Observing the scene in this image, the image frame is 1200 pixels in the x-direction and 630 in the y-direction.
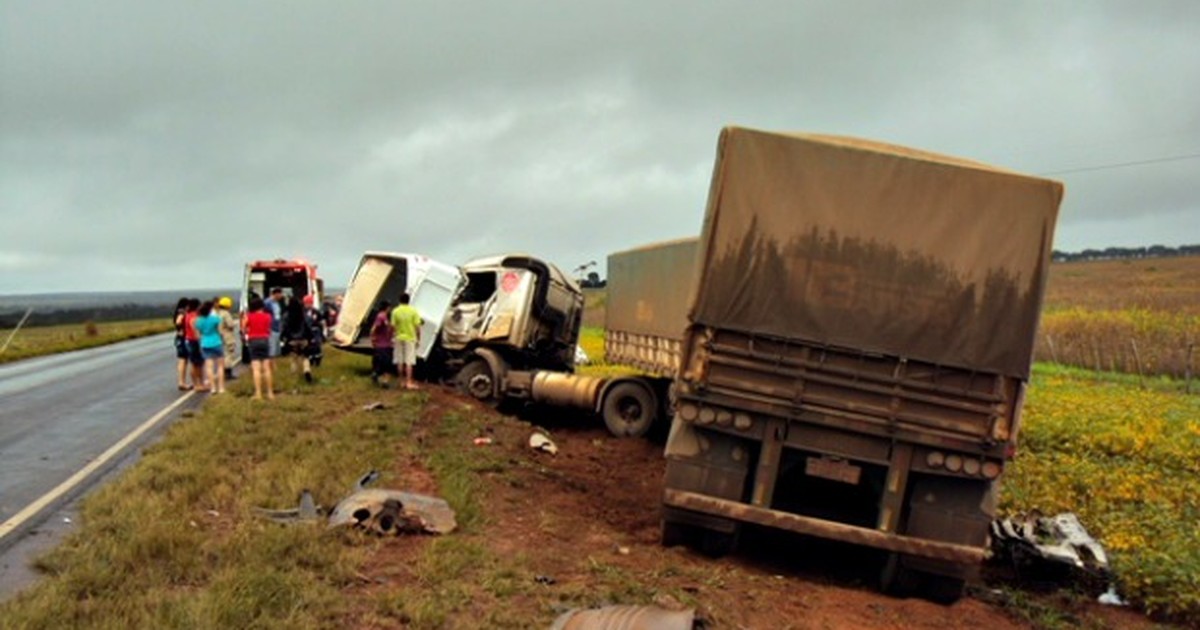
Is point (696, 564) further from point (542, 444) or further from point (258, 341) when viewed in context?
point (258, 341)

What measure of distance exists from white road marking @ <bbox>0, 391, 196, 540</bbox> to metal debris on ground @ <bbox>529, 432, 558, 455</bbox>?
516cm

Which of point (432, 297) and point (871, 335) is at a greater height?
point (432, 297)

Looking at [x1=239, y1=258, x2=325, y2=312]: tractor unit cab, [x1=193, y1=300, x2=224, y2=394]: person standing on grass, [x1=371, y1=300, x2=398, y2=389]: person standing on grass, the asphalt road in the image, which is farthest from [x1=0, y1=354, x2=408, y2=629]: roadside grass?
[x1=239, y1=258, x2=325, y2=312]: tractor unit cab

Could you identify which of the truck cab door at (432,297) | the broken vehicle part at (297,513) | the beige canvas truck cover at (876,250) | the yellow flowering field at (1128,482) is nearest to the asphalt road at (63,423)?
the broken vehicle part at (297,513)

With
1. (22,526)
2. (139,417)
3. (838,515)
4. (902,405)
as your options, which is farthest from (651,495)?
(139,417)

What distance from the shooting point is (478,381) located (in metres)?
18.7

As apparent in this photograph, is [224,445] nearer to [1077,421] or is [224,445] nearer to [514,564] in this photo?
[514,564]

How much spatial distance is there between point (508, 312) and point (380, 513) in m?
11.6

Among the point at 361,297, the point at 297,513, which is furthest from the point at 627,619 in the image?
the point at 361,297

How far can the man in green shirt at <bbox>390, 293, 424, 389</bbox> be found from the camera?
17.7 meters

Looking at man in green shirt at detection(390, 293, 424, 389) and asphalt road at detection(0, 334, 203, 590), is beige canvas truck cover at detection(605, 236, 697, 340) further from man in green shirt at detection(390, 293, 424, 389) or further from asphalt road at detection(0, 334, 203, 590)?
asphalt road at detection(0, 334, 203, 590)

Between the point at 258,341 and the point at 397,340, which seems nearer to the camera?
the point at 258,341

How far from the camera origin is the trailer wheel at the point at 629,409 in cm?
1580

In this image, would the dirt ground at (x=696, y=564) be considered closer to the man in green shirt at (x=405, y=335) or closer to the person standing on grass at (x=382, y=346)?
the man in green shirt at (x=405, y=335)
